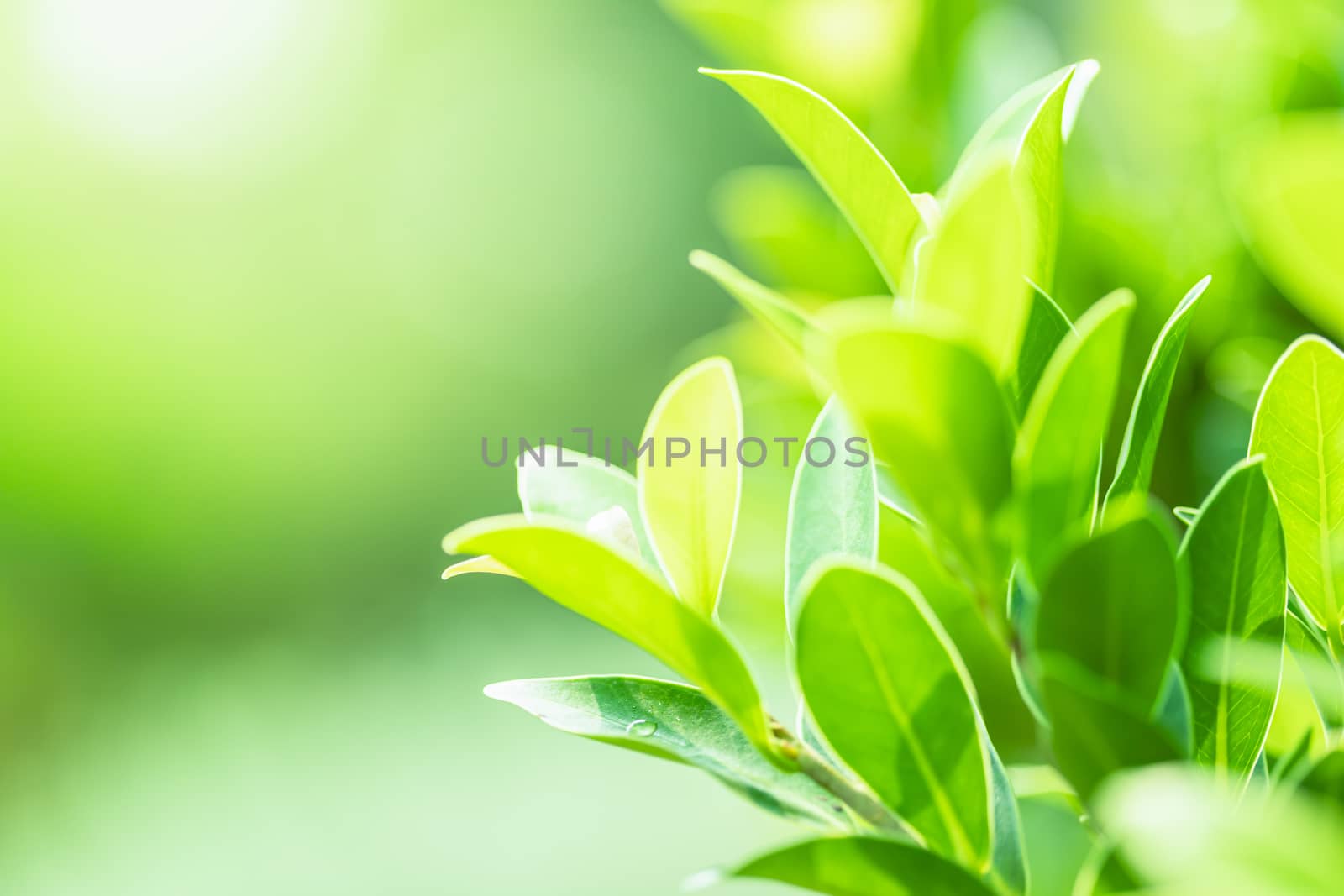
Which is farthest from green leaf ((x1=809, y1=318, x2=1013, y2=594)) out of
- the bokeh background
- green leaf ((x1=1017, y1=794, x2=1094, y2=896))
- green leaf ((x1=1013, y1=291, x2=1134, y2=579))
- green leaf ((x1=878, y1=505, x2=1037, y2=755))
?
the bokeh background

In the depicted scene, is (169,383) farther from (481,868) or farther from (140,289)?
(481,868)

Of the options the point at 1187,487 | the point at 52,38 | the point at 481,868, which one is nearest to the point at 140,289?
the point at 52,38

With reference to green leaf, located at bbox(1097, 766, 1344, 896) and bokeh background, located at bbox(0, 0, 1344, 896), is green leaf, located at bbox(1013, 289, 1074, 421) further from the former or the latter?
bokeh background, located at bbox(0, 0, 1344, 896)

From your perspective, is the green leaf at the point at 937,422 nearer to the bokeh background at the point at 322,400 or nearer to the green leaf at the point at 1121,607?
the green leaf at the point at 1121,607

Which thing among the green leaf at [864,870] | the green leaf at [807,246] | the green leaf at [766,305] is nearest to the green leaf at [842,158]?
the green leaf at [766,305]

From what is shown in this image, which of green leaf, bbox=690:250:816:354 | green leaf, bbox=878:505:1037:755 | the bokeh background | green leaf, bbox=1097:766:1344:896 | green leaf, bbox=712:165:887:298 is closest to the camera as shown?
green leaf, bbox=1097:766:1344:896

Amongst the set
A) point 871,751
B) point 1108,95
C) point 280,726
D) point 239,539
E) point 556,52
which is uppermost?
point 556,52
